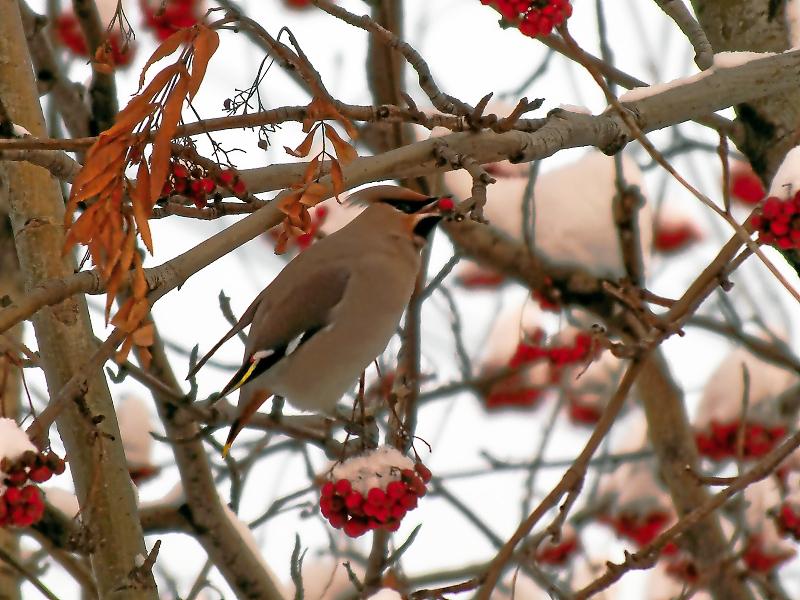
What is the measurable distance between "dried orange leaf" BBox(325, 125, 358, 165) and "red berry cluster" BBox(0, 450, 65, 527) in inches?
25.3

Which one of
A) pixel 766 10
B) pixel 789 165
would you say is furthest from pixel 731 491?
pixel 766 10

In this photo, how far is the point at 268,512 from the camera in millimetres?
3824

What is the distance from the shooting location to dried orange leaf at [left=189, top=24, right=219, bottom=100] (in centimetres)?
155

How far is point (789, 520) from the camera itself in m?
3.60

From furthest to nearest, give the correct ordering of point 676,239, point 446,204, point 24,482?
1. point 676,239
2. point 446,204
3. point 24,482

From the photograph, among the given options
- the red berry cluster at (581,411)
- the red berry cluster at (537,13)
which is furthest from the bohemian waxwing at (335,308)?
the red berry cluster at (581,411)

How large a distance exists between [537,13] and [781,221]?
0.71 m

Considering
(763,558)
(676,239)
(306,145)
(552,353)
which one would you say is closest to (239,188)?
(306,145)

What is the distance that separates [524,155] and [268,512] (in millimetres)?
1992

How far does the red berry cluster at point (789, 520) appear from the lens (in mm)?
3596

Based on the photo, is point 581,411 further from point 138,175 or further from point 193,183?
point 138,175

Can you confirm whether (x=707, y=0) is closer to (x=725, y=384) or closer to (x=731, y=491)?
(x=731, y=491)

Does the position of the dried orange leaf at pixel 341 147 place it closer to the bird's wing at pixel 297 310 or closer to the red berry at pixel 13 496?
the red berry at pixel 13 496

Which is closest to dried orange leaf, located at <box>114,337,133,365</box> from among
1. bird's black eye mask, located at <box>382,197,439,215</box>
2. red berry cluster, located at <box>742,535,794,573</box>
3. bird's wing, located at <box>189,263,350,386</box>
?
bird's wing, located at <box>189,263,350,386</box>
